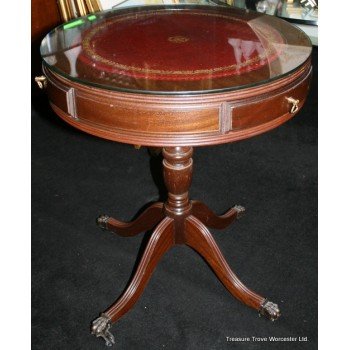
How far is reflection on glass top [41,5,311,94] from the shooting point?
0.94 metres

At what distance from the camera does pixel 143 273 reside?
1389mm

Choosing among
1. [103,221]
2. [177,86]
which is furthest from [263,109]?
[103,221]

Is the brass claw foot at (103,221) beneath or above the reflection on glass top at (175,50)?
beneath

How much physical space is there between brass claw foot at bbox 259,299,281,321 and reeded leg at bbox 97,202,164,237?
1.53 feet

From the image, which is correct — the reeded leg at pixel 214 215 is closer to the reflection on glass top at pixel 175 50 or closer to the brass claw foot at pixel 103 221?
the brass claw foot at pixel 103 221

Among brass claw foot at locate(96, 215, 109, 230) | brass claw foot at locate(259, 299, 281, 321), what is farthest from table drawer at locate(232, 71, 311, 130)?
brass claw foot at locate(96, 215, 109, 230)

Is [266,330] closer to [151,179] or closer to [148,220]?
[148,220]

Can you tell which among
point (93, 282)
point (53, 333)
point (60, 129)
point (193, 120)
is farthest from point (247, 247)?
point (60, 129)

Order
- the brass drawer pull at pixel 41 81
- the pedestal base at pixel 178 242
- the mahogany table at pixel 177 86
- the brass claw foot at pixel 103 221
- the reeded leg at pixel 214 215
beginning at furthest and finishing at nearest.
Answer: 1. the brass claw foot at pixel 103 221
2. the reeded leg at pixel 214 215
3. the pedestal base at pixel 178 242
4. the brass drawer pull at pixel 41 81
5. the mahogany table at pixel 177 86

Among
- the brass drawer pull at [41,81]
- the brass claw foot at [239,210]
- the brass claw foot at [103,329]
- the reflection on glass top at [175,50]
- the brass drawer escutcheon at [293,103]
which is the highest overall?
the reflection on glass top at [175,50]

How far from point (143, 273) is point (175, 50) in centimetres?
71

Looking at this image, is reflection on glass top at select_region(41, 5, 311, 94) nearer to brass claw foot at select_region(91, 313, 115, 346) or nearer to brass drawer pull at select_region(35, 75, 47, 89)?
brass drawer pull at select_region(35, 75, 47, 89)

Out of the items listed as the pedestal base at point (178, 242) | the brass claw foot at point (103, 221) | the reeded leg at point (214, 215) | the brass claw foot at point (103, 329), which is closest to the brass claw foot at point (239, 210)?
the reeded leg at point (214, 215)

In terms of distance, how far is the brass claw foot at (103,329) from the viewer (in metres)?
1.31
